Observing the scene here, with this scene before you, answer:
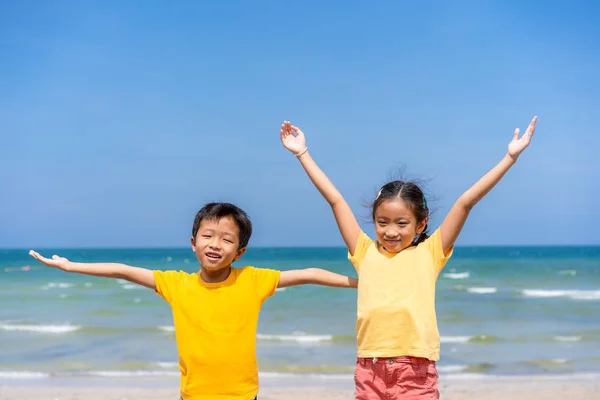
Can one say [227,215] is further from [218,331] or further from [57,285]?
[57,285]

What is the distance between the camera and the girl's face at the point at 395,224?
388cm

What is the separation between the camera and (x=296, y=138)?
4.26m

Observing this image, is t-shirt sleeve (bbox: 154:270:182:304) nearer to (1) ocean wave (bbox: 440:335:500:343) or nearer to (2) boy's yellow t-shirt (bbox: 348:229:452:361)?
(2) boy's yellow t-shirt (bbox: 348:229:452:361)

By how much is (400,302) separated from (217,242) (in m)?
1.07

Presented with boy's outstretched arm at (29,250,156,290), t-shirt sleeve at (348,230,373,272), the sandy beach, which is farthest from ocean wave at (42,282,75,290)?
t-shirt sleeve at (348,230,373,272)

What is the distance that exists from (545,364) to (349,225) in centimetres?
739

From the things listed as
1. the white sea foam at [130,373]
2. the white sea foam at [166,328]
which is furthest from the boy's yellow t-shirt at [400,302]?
the white sea foam at [166,328]

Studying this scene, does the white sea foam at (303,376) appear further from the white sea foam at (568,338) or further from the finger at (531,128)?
the finger at (531,128)

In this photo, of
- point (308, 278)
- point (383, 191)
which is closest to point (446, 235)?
point (383, 191)

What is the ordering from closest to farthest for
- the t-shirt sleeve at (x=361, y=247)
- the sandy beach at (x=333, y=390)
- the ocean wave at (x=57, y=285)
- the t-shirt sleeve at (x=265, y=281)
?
the t-shirt sleeve at (x=265, y=281)
the t-shirt sleeve at (x=361, y=247)
the sandy beach at (x=333, y=390)
the ocean wave at (x=57, y=285)

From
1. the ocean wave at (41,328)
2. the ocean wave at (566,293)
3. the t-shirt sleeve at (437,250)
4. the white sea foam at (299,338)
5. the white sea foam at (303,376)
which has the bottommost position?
the white sea foam at (303,376)

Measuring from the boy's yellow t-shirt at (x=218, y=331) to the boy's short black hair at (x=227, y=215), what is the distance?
237 mm

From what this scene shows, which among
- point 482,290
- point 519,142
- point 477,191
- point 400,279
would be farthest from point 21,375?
point 482,290

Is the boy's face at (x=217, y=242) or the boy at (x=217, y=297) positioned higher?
the boy's face at (x=217, y=242)
